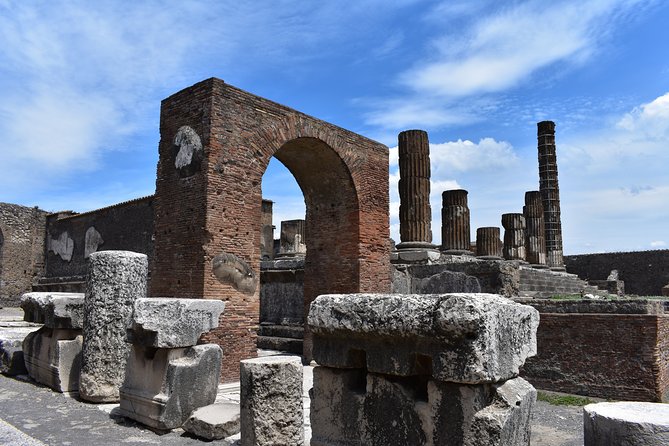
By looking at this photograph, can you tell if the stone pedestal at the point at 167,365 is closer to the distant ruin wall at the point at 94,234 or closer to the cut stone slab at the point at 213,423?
the cut stone slab at the point at 213,423

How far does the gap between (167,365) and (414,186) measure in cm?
873

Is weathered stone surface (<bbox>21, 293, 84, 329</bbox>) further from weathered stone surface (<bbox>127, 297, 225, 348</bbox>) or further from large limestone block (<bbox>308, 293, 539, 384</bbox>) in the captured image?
large limestone block (<bbox>308, 293, 539, 384</bbox>)

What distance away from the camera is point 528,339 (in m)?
3.21

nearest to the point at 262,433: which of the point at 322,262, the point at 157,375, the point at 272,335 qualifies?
the point at 157,375

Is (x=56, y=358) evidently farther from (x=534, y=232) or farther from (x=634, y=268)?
(x=634, y=268)

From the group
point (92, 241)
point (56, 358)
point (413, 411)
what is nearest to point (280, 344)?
point (56, 358)

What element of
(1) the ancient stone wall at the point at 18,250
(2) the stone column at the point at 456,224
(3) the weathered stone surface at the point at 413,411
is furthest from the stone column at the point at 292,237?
(3) the weathered stone surface at the point at 413,411

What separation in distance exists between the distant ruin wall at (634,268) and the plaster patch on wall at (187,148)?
81.1ft

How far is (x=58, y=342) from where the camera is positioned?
690cm

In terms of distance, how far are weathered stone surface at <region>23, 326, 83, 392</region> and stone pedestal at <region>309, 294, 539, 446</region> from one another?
15.0 ft

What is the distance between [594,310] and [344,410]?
5605 mm

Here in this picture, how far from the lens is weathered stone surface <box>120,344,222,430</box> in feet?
16.9

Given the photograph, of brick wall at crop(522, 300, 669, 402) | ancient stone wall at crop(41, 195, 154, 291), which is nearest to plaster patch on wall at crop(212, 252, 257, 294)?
brick wall at crop(522, 300, 669, 402)

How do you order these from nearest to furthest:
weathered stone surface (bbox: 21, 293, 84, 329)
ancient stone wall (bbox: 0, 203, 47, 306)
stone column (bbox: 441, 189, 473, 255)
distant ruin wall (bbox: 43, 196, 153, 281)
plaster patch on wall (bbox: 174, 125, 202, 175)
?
weathered stone surface (bbox: 21, 293, 84, 329), plaster patch on wall (bbox: 174, 125, 202, 175), stone column (bbox: 441, 189, 473, 255), distant ruin wall (bbox: 43, 196, 153, 281), ancient stone wall (bbox: 0, 203, 47, 306)
